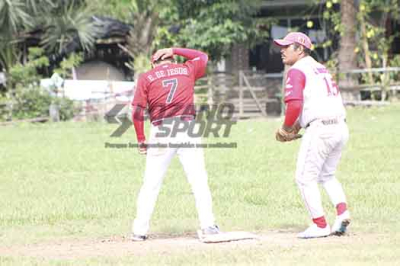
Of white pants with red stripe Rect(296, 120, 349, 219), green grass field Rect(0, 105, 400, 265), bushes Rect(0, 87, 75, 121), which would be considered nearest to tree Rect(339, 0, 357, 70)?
green grass field Rect(0, 105, 400, 265)

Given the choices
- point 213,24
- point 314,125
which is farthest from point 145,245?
point 213,24

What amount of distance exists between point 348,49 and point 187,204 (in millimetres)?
18016

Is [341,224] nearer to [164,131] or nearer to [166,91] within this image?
[164,131]

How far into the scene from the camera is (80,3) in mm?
31078

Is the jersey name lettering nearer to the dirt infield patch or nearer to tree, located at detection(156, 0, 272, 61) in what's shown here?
the dirt infield patch

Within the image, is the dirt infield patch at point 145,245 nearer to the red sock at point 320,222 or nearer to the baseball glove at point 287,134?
the red sock at point 320,222

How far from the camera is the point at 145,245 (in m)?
8.65

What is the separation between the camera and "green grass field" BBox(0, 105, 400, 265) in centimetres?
796

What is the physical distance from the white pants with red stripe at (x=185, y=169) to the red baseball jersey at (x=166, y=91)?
0.18 m

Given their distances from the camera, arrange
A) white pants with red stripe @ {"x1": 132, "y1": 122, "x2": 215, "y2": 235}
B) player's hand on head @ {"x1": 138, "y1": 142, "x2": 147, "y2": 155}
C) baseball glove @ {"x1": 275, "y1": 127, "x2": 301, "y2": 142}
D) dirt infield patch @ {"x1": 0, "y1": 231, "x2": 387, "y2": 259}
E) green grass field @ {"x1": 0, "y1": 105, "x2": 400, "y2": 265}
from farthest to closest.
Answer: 1. player's hand on head @ {"x1": 138, "y1": 142, "x2": 147, "y2": 155}
2. white pants with red stripe @ {"x1": 132, "y1": 122, "x2": 215, "y2": 235}
3. baseball glove @ {"x1": 275, "y1": 127, "x2": 301, "y2": 142}
4. dirt infield patch @ {"x1": 0, "y1": 231, "x2": 387, "y2": 259}
5. green grass field @ {"x1": 0, "y1": 105, "x2": 400, "y2": 265}

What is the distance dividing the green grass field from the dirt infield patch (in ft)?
0.04

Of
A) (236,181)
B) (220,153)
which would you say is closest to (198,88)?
(220,153)

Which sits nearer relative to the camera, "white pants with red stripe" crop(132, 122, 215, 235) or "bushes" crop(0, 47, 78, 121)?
"white pants with red stripe" crop(132, 122, 215, 235)

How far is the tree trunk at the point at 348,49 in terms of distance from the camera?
2798 cm
